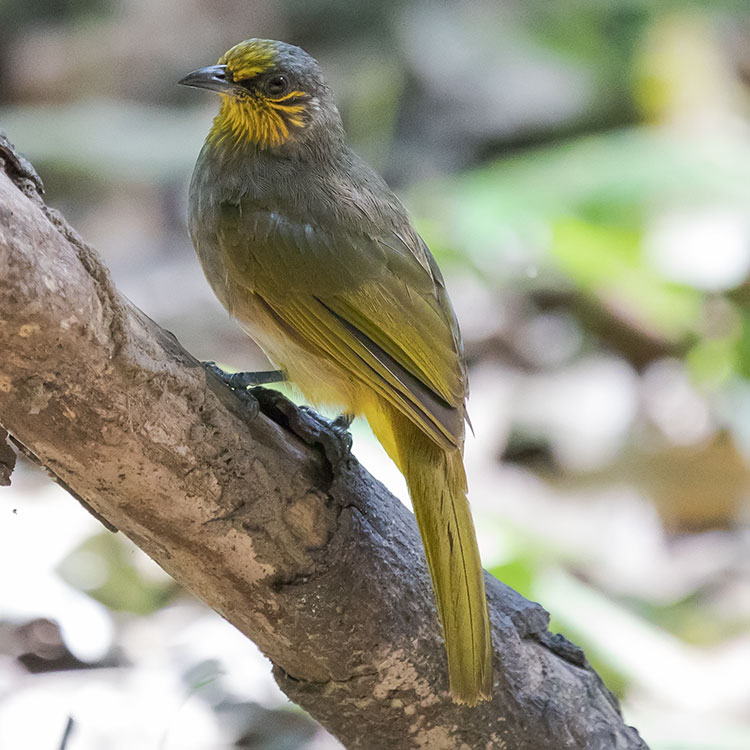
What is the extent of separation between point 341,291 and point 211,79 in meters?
0.76

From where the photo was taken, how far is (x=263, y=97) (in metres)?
3.08

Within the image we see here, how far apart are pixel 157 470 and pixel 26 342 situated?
0.37 meters

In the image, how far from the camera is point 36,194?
1.88m

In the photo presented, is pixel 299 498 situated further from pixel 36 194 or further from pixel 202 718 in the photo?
pixel 202 718

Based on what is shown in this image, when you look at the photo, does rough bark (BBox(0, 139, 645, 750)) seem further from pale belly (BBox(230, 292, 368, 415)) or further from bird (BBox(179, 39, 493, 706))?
pale belly (BBox(230, 292, 368, 415))

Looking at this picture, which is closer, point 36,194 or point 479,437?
point 36,194

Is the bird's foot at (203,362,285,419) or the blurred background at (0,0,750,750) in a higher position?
the blurred background at (0,0,750,750)

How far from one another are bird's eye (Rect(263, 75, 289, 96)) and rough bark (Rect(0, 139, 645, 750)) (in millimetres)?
1053

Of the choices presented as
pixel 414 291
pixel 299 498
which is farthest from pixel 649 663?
pixel 299 498

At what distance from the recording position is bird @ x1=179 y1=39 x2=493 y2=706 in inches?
93.0

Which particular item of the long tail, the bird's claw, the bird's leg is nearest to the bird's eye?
the bird's leg

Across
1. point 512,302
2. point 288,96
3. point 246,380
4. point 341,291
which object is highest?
point 512,302

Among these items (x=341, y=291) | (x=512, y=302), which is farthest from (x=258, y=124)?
(x=512, y=302)

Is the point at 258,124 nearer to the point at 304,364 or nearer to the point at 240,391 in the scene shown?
the point at 304,364
